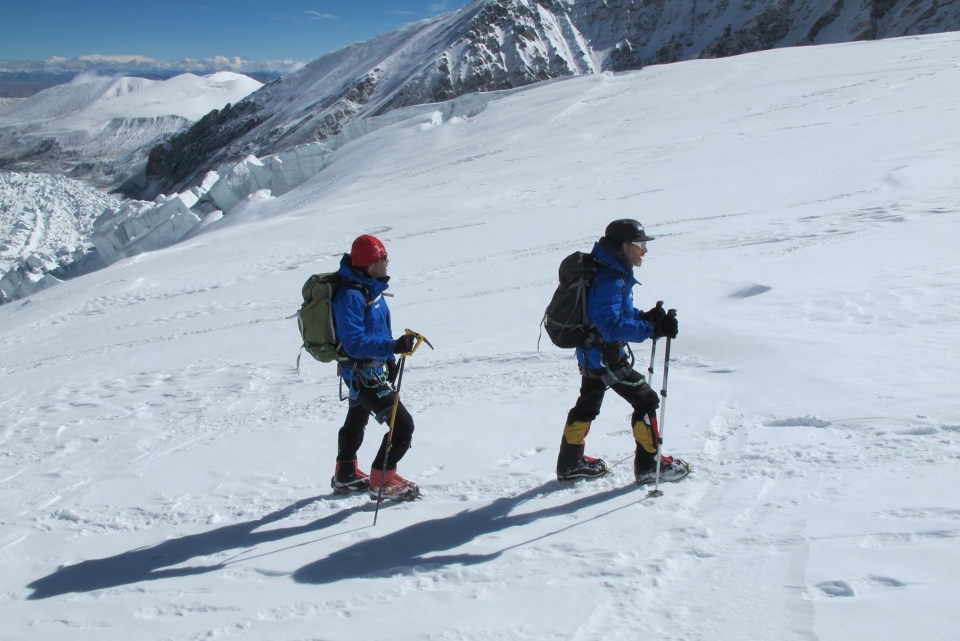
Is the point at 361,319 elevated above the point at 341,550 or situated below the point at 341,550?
above

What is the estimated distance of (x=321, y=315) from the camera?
391 cm

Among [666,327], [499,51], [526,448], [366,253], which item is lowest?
[526,448]

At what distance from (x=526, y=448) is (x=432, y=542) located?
1.23 meters

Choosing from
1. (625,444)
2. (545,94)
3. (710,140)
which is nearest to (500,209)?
(710,140)

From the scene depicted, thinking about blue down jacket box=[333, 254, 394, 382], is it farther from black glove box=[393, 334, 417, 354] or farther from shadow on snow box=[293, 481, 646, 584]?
shadow on snow box=[293, 481, 646, 584]

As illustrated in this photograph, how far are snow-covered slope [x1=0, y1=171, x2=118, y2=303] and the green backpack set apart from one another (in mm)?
33592

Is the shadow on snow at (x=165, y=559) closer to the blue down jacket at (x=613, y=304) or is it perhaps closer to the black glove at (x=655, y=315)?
the blue down jacket at (x=613, y=304)

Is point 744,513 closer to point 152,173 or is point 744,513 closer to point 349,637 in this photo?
point 349,637

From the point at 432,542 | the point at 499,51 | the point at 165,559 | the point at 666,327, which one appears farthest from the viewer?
the point at 499,51

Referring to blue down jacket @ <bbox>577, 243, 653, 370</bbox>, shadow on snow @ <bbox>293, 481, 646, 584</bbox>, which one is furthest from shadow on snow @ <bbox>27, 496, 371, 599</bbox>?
blue down jacket @ <bbox>577, 243, 653, 370</bbox>

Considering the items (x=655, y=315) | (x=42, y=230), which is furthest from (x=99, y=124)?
(x=655, y=315)

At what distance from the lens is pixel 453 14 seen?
9862cm

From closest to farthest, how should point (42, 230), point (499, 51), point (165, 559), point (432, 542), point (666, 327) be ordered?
point (666, 327) → point (432, 542) → point (165, 559) → point (42, 230) → point (499, 51)

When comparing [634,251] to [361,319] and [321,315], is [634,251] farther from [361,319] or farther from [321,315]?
[321,315]
